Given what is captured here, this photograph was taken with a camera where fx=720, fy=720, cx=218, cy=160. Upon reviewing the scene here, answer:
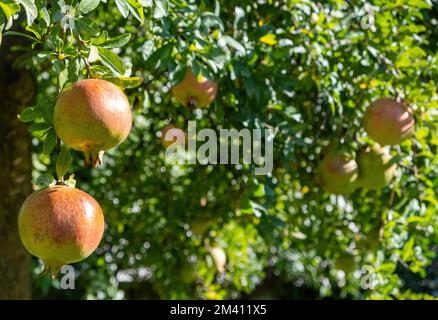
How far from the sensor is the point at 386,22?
7.98 feet

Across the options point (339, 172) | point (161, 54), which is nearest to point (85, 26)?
point (161, 54)

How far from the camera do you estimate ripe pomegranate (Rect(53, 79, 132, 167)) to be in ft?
4.06

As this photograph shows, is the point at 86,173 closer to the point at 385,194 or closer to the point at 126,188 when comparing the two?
the point at 126,188

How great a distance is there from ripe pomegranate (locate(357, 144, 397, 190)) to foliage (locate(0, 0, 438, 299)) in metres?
0.06

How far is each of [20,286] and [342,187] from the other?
1.41 metres

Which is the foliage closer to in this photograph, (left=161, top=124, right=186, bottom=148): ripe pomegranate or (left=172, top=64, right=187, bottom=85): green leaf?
(left=172, top=64, right=187, bottom=85): green leaf

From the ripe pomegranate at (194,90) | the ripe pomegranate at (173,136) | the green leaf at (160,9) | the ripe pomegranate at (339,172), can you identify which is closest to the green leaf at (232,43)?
the ripe pomegranate at (194,90)

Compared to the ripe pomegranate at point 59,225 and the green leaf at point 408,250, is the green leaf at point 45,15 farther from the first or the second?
the green leaf at point 408,250

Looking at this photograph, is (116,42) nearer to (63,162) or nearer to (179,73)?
(63,162)

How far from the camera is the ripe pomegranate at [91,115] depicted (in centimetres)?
124

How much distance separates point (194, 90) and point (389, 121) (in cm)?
63
